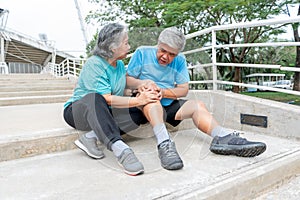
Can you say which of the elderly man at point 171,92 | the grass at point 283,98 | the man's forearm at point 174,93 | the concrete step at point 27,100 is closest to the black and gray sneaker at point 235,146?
the elderly man at point 171,92

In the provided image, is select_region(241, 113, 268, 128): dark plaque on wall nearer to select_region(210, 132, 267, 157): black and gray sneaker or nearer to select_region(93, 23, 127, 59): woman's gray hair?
select_region(210, 132, 267, 157): black and gray sneaker

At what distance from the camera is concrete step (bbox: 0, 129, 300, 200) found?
102cm

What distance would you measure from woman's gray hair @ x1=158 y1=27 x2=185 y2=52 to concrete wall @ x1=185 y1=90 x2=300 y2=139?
0.36 m

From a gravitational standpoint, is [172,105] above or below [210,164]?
above

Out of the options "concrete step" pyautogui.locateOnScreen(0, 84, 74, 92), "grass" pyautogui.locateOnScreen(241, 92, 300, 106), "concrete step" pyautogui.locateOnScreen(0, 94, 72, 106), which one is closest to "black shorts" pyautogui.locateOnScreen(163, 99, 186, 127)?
"grass" pyautogui.locateOnScreen(241, 92, 300, 106)

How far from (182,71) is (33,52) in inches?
878

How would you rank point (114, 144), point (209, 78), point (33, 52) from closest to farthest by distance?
point (114, 144) < point (209, 78) < point (33, 52)

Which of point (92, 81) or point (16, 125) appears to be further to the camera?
point (16, 125)

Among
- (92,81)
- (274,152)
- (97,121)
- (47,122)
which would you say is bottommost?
(274,152)

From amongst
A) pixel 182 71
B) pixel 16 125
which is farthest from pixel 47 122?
pixel 182 71

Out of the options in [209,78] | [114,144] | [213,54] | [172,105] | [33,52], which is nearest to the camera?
[114,144]

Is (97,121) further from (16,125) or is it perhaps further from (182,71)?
(16,125)

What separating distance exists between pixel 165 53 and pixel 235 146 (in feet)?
2.15

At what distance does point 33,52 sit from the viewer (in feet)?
69.8
